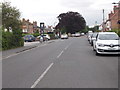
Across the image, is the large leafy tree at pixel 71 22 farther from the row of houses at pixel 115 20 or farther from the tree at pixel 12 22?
the tree at pixel 12 22

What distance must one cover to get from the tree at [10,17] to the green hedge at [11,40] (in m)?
1.16

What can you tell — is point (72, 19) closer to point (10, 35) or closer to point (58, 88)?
point (10, 35)

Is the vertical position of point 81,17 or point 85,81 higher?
point 81,17

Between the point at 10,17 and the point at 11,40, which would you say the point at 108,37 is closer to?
the point at 11,40

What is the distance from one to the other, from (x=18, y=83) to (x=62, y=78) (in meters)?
1.59

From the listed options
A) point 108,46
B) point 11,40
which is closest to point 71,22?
point 11,40

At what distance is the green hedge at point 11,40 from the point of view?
2415 centimetres

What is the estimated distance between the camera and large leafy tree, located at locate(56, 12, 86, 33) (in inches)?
3688

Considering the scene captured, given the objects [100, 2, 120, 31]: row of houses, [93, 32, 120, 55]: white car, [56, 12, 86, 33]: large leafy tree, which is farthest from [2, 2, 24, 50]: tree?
[56, 12, 86, 33]: large leafy tree

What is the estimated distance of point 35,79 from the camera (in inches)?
335

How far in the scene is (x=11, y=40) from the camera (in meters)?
26.4

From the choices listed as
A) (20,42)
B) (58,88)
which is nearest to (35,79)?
(58,88)

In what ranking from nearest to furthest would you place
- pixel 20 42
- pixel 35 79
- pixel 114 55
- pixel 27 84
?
1. pixel 27 84
2. pixel 35 79
3. pixel 114 55
4. pixel 20 42

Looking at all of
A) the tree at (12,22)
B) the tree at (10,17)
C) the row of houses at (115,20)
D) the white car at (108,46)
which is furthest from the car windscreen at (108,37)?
the row of houses at (115,20)
